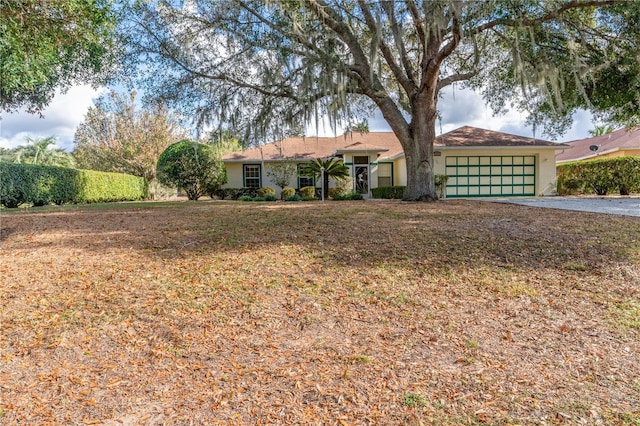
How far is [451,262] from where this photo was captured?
477 centimetres

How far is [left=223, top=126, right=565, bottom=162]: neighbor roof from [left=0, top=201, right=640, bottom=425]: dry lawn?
11.1 meters

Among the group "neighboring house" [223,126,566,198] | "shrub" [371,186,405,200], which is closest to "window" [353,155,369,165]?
"neighboring house" [223,126,566,198]

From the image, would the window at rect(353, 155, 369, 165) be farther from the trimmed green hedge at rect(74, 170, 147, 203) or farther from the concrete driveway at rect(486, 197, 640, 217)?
the trimmed green hedge at rect(74, 170, 147, 203)

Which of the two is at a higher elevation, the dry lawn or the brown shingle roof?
the brown shingle roof

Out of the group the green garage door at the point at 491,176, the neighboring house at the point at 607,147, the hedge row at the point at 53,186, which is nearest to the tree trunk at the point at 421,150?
the green garage door at the point at 491,176

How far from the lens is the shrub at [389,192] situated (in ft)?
56.2

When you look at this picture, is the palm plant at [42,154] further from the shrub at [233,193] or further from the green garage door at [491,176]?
the green garage door at [491,176]

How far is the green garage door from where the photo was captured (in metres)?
18.4

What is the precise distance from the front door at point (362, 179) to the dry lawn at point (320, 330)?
48.8ft

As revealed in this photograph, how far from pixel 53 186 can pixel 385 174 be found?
15466 mm

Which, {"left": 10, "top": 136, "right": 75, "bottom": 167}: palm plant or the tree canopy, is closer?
the tree canopy

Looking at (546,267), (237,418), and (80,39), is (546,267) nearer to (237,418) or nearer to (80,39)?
(237,418)

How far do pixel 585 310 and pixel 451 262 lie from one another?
145 cm

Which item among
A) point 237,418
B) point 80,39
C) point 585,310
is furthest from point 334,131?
point 237,418
